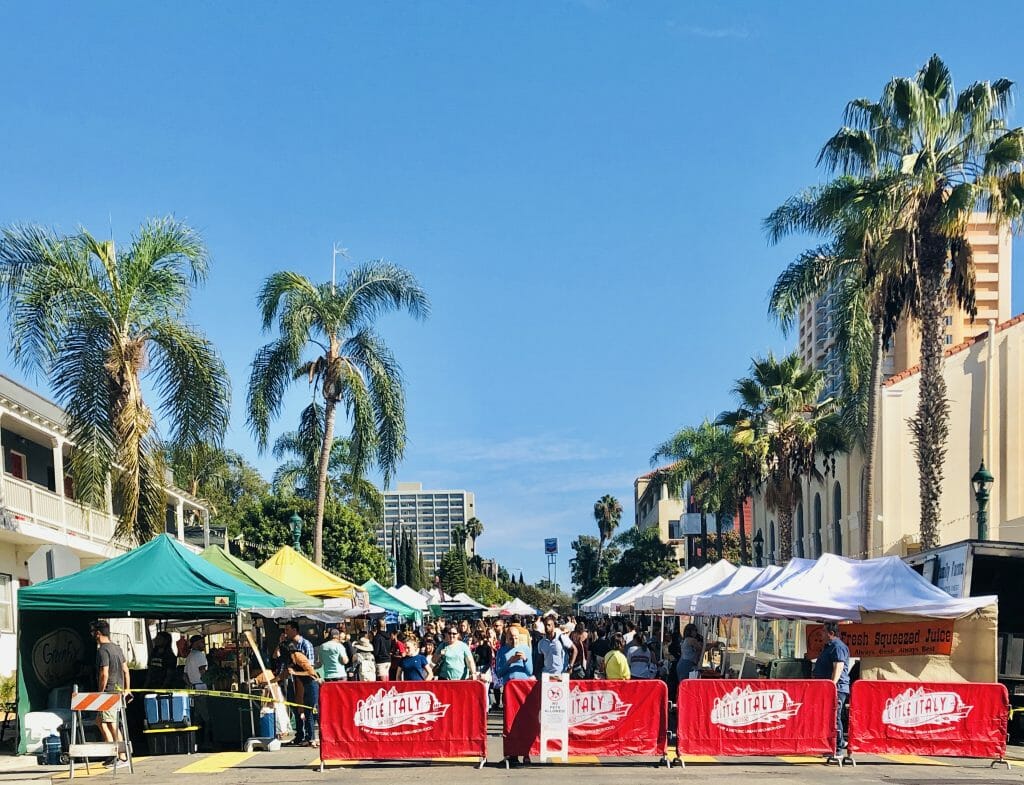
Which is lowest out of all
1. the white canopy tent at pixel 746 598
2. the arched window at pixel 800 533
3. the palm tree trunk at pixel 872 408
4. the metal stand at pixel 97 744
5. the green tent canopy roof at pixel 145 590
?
the arched window at pixel 800 533

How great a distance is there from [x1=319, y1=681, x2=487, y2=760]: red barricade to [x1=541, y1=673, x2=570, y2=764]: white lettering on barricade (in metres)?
0.68

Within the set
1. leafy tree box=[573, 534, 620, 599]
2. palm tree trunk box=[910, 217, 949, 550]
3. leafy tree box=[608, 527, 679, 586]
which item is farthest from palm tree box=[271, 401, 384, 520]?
leafy tree box=[573, 534, 620, 599]

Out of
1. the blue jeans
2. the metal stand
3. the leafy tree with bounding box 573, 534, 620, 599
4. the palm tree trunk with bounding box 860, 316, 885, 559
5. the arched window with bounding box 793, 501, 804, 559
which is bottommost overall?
the leafy tree with bounding box 573, 534, 620, 599

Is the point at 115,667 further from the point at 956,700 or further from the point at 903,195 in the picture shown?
the point at 903,195

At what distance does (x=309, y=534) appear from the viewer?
177ft

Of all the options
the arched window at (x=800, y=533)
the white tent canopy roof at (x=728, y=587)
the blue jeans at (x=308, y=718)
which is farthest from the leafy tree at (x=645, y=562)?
the blue jeans at (x=308, y=718)

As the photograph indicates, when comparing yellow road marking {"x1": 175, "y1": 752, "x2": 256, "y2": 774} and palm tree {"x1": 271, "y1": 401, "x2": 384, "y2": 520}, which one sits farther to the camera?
palm tree {"x1": 271, "y1": 401, "x2": 384, "y2": 520}

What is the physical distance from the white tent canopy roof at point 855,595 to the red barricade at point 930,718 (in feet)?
7.32

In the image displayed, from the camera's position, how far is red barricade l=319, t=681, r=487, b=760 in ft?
46.1

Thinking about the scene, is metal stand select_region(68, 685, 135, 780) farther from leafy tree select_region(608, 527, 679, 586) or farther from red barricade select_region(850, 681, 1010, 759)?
leafy tree select_region(608, 527, 679, 586)

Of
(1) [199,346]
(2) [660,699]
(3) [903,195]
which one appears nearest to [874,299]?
(3) [903,195]

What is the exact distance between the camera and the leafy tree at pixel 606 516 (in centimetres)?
15388

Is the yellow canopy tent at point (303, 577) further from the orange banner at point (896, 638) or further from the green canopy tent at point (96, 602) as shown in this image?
the orange banner at point (896, 638)

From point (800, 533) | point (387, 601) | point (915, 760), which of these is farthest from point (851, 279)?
point (800, 533)
